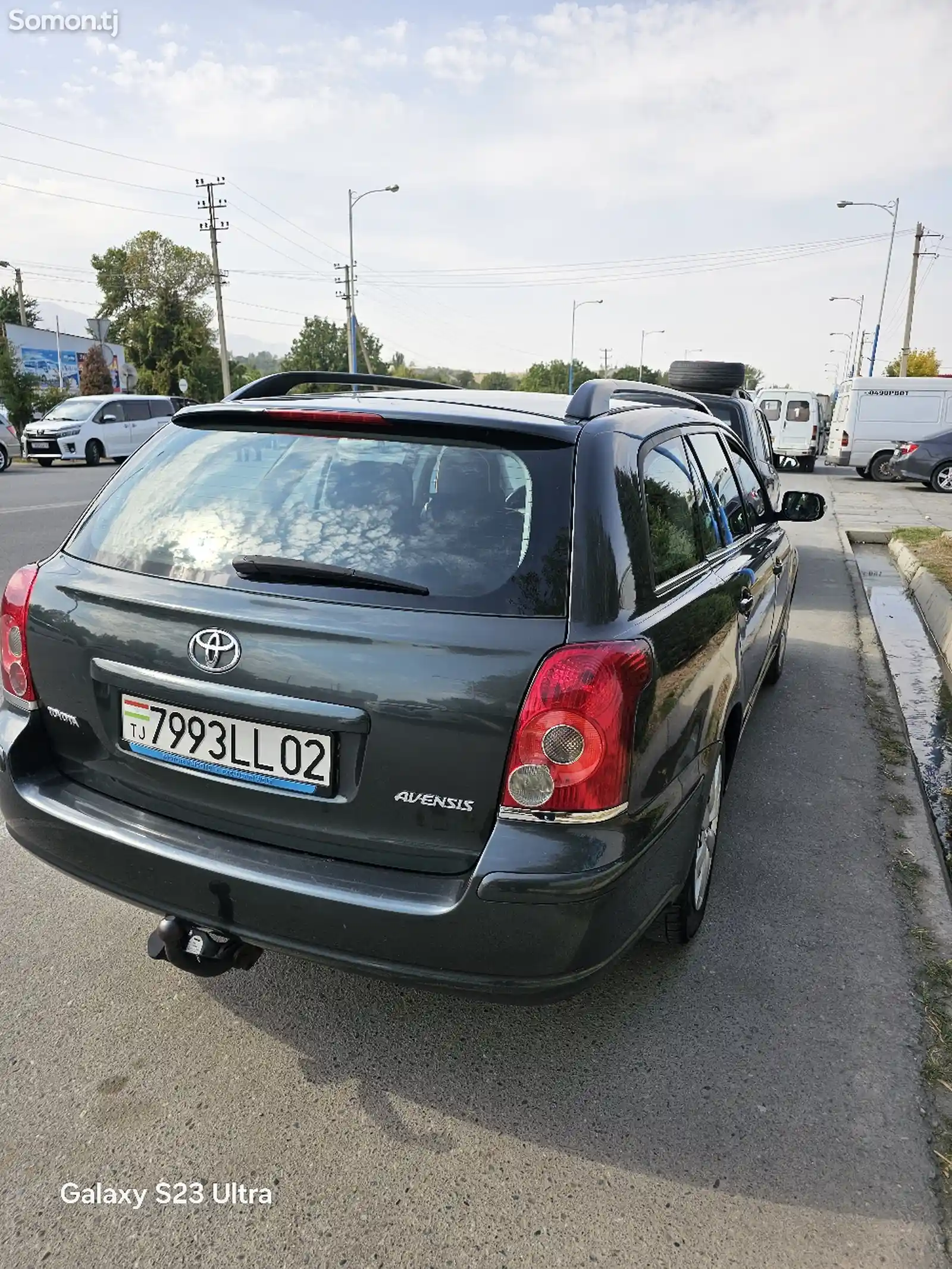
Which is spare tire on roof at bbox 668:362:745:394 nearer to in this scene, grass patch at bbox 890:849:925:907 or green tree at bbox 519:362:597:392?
grass patch at bbox 890:849:925:907

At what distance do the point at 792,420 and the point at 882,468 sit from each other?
4072 mm

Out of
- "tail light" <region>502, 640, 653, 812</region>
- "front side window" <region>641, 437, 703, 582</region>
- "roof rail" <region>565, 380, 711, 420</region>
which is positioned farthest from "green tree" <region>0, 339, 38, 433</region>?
"tail light" <region>502, 640, 653, 812</region>

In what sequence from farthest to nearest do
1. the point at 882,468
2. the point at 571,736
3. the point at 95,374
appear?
the point at 95,374, the point at 882,468, the point at 571,736

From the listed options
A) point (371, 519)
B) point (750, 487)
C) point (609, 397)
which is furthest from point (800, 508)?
point (371, 519)

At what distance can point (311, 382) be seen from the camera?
3.37 meters

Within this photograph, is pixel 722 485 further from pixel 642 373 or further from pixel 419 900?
pixel 642 373

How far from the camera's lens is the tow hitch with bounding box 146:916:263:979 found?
7.61ft

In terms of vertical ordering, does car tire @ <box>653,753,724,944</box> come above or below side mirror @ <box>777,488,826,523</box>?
below

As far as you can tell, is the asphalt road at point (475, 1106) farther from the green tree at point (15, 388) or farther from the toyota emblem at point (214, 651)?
the green tree at point (15, 388)

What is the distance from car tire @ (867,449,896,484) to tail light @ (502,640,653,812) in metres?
25.1

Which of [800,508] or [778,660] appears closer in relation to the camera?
[800,508]

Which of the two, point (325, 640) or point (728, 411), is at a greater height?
point (325, 640)

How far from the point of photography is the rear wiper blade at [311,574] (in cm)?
217

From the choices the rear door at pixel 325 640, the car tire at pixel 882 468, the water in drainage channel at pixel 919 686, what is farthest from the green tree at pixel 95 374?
the rear door at pixel 325 640
